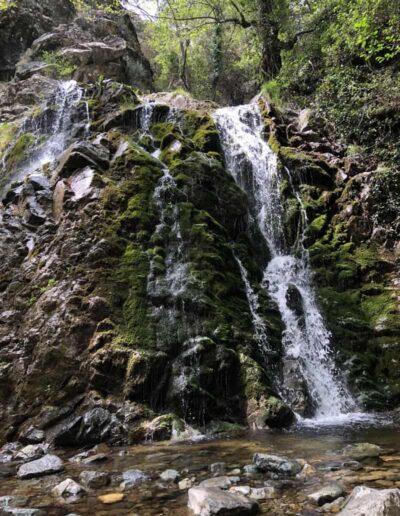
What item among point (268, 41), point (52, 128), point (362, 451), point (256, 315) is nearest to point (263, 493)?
point (362, 451)

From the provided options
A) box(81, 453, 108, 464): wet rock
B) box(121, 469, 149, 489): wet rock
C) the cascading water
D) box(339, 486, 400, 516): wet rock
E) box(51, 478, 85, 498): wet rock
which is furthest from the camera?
the cascading water

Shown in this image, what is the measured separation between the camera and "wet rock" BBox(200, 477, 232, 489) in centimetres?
434

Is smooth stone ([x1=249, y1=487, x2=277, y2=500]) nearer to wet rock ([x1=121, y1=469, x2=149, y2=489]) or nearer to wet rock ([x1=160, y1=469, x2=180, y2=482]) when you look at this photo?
wet rock ([x1=160, y1=469, x2=180, y2=482])

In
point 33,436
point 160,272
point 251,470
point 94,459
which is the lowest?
point 251,470

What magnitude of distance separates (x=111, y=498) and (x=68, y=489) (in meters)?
0.50

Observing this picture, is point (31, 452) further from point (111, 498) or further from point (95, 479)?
point (111, 498)

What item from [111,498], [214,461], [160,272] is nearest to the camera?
[111,498]

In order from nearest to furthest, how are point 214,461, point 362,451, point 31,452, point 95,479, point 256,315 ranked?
point 95,479
point 362,451
point 214,461
point 31,452
point 256,315

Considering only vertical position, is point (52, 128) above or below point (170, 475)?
above

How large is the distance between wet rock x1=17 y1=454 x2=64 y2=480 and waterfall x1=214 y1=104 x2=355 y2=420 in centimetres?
435

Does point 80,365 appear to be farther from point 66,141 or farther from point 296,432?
point 66,141

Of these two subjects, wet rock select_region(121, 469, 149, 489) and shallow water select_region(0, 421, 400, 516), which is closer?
shallow water select_region(0, 421, 400, 516)

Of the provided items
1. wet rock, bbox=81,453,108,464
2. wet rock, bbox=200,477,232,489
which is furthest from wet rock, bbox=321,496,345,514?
wet rock, bbox=81,453,108,464

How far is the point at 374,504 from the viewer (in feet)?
10.8
